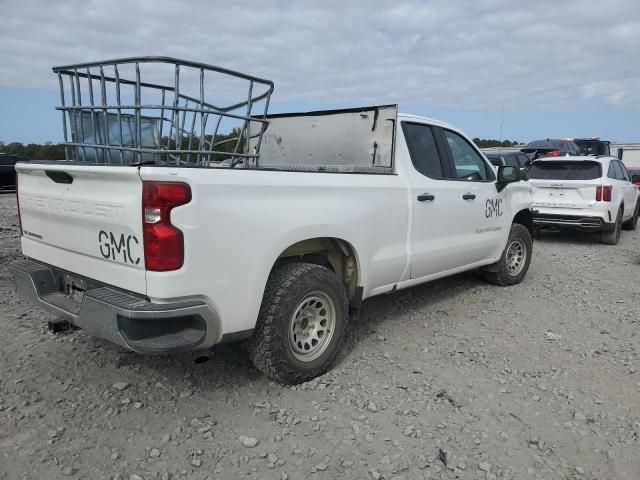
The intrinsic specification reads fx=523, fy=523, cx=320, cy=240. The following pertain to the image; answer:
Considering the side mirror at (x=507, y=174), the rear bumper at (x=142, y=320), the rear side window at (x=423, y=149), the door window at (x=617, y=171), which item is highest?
the rear side window at (x=423, y=149)

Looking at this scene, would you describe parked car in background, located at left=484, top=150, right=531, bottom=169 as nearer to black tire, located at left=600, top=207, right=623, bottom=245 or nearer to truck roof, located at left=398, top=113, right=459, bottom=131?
black tire, located at left=600, top=207, right=623, bottom=245

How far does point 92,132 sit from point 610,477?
3.71 metres

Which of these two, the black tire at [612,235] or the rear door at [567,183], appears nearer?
the rear door at [567,183]

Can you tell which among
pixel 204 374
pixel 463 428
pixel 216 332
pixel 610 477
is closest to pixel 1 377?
pixel 204 374

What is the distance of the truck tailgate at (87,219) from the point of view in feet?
8.95

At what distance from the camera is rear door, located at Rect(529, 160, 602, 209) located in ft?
30.4

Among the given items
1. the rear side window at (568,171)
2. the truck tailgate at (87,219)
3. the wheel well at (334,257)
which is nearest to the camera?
the truck tailgate at (87,219)

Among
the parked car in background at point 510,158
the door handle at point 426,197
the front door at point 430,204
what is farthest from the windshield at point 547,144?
the door handle at point 426,197

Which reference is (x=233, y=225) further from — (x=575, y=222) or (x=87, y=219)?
(x=575, y=222)

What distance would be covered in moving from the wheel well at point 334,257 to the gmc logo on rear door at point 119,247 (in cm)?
103

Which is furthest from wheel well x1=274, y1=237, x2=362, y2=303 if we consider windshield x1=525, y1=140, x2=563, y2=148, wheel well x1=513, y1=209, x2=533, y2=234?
windshield x1=525, y1=140, x2=563, y2=148

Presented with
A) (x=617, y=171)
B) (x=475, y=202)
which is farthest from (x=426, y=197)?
(x=617, y=171)

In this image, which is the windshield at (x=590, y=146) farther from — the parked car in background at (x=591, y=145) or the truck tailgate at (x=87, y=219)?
the truck tailgate at (x=87, y=219)

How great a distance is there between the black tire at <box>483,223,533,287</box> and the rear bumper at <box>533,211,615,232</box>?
132 inches
